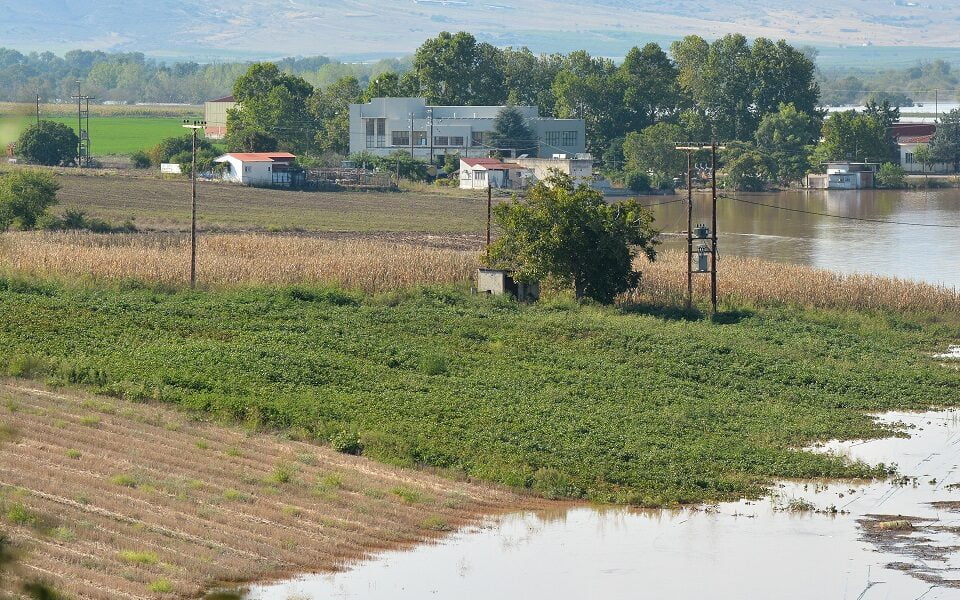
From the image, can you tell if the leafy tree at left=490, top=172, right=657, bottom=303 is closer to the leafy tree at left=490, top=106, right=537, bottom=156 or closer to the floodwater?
the floodwater

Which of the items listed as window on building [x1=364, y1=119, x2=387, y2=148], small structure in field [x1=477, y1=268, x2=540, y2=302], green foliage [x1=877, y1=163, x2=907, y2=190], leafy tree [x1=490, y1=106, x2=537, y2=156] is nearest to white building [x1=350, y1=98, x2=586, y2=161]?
window on building [x1=364, y1=119, x2=387, y2=148]

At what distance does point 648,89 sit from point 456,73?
18.8 m

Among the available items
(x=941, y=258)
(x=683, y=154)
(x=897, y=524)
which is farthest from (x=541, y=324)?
(x=683, y=154)

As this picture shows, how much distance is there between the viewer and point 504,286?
43406 millimetres

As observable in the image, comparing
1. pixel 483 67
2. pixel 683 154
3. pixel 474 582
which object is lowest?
pixel 474 582

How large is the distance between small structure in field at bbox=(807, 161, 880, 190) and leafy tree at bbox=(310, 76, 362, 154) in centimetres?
4161

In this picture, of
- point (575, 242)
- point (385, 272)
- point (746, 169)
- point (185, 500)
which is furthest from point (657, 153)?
point (185, 500)

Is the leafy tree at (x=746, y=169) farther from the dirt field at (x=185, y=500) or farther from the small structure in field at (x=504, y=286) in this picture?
the dirt field at (x=185, y=500)

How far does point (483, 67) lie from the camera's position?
138 metres

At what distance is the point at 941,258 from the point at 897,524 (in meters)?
45.0

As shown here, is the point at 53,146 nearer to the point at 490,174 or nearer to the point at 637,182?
the point at 490,174

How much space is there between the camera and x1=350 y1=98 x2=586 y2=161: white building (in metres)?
119

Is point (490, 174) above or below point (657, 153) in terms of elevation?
below

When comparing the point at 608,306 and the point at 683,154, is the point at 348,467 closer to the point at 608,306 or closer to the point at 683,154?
the point at 608,306
